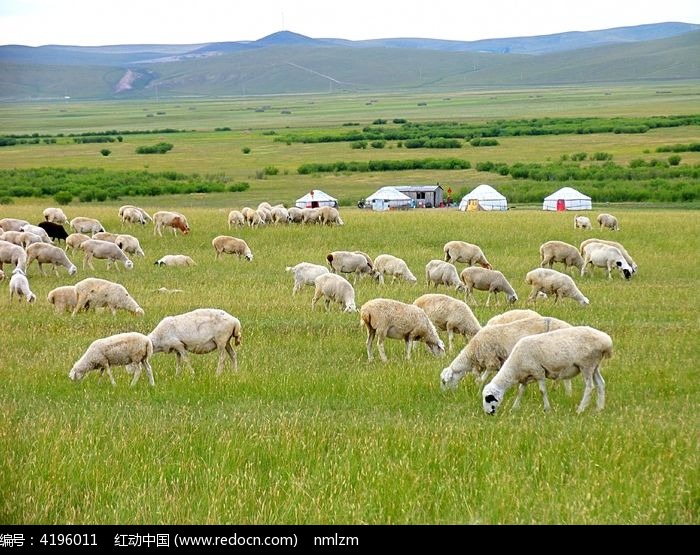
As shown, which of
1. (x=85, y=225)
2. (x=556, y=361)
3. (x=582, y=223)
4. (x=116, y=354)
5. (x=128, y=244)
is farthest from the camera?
(x=582, y=223)

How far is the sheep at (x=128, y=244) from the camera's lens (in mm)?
32562

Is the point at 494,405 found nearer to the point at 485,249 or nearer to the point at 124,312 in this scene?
the point at 124,312

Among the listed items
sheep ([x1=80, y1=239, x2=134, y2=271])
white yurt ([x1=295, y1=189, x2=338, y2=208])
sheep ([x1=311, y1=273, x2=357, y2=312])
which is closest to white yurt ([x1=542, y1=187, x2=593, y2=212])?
white yurt ([x1=295, y1=189, x2=338, y2=208])

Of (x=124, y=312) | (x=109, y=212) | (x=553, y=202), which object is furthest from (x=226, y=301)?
(x=553, y=202)

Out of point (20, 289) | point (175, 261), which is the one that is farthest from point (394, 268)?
point (20, 289)

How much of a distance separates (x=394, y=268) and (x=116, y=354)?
13.9 m

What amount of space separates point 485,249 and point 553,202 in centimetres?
2528

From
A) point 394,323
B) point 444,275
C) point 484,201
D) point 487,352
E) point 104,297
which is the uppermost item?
point 487,352

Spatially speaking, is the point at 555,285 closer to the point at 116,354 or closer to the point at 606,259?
the point at 606,259

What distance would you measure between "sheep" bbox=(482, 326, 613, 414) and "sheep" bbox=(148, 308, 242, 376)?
4.50 meters

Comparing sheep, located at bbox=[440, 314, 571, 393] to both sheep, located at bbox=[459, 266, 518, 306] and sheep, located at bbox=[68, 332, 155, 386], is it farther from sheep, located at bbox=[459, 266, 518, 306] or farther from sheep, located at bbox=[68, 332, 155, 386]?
sheep, located at bbox=[459, 266, 518, 306]

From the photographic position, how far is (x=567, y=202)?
195 ft

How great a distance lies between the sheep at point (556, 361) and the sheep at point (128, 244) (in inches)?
821

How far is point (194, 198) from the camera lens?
6675 centimetres
